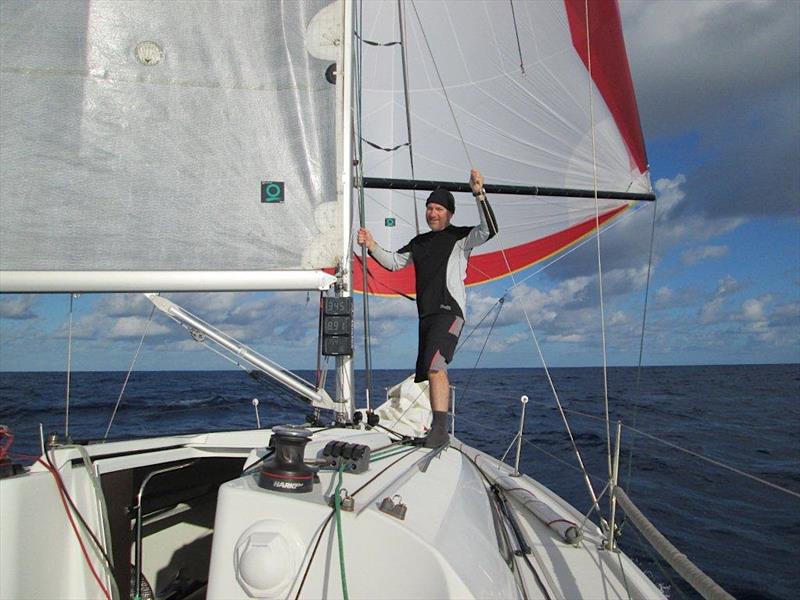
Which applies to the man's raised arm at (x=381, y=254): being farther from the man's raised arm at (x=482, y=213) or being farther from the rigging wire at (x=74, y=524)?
the rigging wire at (x=74, y=524)

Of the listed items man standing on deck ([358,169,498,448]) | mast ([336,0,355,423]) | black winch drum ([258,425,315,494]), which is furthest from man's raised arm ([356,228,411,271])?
black winch drum ([258,425,315,494])

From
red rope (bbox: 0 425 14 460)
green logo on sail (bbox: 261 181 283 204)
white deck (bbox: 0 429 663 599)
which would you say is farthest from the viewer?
green logo on sail (bbox: 261 181 283 204)

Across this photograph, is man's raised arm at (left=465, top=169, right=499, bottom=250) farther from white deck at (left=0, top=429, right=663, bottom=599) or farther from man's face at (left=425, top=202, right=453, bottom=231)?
white deck at (left=0, top=429, right=663, bottom=599)

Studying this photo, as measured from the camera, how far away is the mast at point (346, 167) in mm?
3295

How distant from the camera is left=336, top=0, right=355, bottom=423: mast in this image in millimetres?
3295

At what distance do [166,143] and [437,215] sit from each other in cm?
150

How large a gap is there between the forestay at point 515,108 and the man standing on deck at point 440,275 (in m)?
2.81

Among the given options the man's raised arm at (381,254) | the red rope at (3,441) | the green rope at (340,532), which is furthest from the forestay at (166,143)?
the green rope at (340,532)

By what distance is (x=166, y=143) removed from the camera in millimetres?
3182

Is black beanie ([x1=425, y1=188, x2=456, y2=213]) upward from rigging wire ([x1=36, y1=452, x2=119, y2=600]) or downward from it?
upward

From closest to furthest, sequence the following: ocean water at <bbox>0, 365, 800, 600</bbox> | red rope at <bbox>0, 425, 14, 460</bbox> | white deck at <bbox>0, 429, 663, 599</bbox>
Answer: white deck at <bbox>0, 429, 663, 599</bbox> < red rope at <bbox>0, 425, 14, 460</bbox> < ocean water at <bbox>0, 365, 800, 600</bbox>

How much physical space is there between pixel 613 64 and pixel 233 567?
7055 millimetres

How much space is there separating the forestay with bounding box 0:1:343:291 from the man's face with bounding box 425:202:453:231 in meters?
0.56

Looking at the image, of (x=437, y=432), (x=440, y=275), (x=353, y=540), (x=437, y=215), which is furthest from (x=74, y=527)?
(x=437, y=215)
